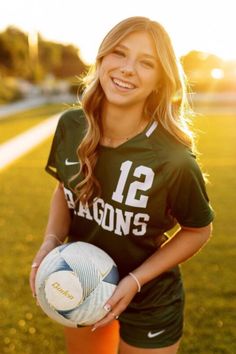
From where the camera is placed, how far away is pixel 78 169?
253cm

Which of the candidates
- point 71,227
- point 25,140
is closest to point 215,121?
point 25,140

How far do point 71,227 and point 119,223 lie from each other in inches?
15.5

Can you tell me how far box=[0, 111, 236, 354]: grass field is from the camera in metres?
3.99

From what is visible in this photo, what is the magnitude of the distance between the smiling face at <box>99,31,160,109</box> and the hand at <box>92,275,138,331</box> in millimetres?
768

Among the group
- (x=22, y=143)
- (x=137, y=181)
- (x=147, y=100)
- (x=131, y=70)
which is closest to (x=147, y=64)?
(x=131, y=70)

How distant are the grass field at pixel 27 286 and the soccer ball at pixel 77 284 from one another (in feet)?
5.24

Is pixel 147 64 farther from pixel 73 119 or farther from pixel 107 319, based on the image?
pixel 107 319

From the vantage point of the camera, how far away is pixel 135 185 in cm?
230

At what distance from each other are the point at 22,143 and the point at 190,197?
12.9 meters

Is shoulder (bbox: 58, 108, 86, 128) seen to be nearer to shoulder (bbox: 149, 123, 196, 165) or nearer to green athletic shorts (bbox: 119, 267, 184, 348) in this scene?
shoulder (bbox: 149, 123, 196, 165)

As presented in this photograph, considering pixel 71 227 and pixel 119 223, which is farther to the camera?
pixel 71 227

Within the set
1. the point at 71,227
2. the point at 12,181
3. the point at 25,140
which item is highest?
the point at 71,227

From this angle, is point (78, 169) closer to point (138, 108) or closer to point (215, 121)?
point (138, 108)

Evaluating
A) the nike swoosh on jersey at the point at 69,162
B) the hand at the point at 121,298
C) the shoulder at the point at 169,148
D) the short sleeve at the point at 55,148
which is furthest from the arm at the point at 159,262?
the short sleeve at the point at 55,148
